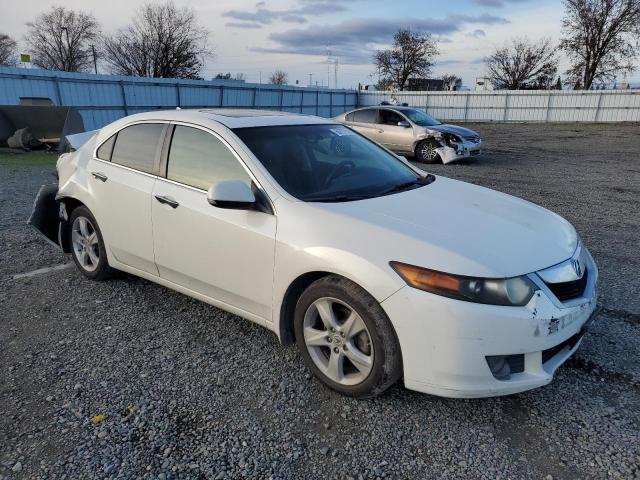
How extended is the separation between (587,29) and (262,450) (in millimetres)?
49022

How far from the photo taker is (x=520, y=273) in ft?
8.20

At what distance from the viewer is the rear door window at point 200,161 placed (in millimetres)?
3309

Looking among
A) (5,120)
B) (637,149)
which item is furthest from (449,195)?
(637,149)

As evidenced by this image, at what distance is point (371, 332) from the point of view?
2.61 m

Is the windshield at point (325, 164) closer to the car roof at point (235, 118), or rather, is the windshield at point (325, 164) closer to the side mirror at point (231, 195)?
the car roof at point (235, 118)

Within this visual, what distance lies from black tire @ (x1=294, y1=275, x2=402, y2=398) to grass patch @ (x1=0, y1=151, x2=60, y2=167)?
12206mm

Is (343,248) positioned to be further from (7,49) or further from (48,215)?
(7,49)

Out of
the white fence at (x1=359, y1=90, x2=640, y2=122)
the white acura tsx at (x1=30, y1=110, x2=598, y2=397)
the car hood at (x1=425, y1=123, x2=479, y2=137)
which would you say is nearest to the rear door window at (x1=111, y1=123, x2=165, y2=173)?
the white acura tsx at (x1=30, y1=110, x2=598, y2=397)

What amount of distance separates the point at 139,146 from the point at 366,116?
11353 mm

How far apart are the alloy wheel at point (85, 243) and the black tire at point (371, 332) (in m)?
2.50

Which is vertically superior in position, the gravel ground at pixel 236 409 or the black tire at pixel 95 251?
the black tire at pixel 95 251

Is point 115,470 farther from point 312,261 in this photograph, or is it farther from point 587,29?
point 587,29

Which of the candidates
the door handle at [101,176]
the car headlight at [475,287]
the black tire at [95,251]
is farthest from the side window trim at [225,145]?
the car headlight at [475,287]

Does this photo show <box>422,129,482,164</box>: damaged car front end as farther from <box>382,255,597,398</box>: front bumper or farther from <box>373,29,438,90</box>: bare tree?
<box>373,29,438,90</box>: bare tree
